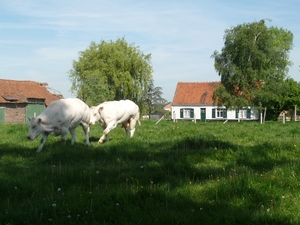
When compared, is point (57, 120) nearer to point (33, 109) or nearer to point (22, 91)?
point (33, 109)

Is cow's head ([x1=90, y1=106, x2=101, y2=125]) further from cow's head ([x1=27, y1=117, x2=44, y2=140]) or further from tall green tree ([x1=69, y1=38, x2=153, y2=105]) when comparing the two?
tall green tree ([x1=69, y1=38, x2=153, y2=105])

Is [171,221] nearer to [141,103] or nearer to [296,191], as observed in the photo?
[296,191]

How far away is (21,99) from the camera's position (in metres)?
65.9

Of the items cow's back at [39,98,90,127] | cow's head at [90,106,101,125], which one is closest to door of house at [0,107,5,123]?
cow's head at [90,106,101,125]

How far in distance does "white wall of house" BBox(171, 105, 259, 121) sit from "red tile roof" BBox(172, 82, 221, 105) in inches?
34.2

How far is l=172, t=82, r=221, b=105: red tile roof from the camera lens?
83312 mm

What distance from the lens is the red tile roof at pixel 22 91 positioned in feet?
Result: 213

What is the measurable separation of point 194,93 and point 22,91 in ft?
104

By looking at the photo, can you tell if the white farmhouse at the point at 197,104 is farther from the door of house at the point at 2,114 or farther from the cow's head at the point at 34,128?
the cow's head at the point at 34,128

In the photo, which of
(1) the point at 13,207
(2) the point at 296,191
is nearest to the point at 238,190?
(2) the point at 296,191

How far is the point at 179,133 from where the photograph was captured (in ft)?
57.1

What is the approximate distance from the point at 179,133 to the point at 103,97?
125 ft

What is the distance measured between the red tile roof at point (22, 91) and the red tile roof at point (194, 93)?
2301 centimetres

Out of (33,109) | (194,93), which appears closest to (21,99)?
(33,109)
